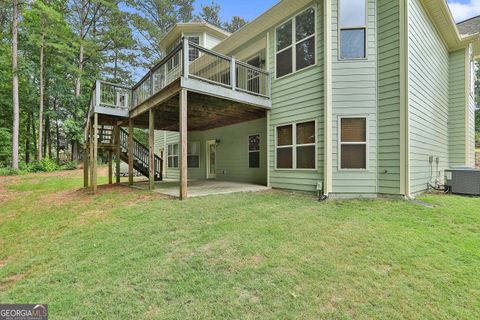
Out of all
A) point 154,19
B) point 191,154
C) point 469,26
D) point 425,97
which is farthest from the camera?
point 154,19

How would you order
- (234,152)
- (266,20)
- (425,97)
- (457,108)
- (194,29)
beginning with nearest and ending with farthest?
1. (425,97)
2. (266,20)
3. (457,108)
4. (234,152)
5. (194,29)

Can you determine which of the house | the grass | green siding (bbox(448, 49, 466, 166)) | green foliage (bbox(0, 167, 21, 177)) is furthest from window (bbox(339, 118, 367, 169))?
green foliage (bbox(0, 167, 21, 177))

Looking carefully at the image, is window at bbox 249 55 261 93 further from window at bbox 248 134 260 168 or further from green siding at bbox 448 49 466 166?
green siding at bbox 448 49 466 166

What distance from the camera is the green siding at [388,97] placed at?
5.94 m

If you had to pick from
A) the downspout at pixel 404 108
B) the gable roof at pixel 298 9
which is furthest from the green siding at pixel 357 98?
the gable roof at pixel 298 9

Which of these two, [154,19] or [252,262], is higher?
[154,19]

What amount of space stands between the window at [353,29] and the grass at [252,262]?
156 inches

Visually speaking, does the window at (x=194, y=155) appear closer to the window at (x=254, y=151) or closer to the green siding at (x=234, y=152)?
the green siding at (x=234, y=152)

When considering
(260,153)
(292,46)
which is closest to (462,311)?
(292,46)

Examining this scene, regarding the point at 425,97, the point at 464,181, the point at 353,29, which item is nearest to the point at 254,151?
the point at 353,29

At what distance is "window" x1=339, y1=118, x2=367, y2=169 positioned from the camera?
6.31 metres

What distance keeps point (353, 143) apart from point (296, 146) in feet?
5.52

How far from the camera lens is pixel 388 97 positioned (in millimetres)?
6094

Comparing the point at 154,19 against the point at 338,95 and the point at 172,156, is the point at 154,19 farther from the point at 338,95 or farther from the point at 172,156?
the point at 338,95
